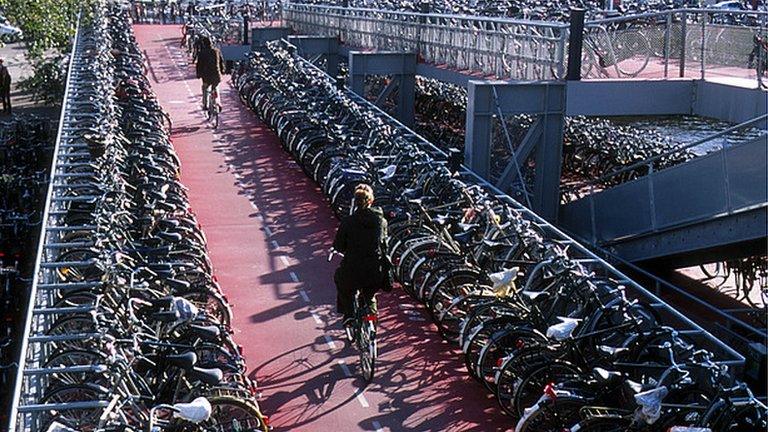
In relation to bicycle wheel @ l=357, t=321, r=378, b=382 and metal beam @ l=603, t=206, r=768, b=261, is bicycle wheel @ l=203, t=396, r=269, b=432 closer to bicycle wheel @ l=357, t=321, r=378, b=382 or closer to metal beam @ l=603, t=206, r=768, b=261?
bicycle wheel @ l=357, t=321, r=378, b=382

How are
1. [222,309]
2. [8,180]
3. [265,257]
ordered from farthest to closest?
[8,180] → [265,257] → [222,309]

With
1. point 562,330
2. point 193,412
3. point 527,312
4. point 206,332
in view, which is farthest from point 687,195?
point 193,412

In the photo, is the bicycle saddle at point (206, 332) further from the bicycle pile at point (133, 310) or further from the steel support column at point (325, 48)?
the steel support column at point (325, 48)

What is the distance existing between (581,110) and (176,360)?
28.5 feet

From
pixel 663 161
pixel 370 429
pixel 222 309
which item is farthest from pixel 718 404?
pixel 663 161

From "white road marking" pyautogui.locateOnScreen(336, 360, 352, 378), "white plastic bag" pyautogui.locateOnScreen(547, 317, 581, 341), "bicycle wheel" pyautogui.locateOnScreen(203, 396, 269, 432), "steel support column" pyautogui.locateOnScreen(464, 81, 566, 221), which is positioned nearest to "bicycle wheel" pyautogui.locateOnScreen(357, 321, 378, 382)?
"white road marking" pyautogui.locateOnScreen(336, 360, 352, 378)

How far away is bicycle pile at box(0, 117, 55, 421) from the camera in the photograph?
10734 millimetres

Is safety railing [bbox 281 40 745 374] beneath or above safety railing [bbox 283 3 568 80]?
beneath

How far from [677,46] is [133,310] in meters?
9.79

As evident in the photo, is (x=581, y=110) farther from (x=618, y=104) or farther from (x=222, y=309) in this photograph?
(x=222, y=309)

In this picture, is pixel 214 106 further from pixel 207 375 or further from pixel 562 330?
pixel 207 375

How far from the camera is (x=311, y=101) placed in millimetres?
15500

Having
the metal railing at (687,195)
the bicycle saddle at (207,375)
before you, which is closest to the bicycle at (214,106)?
the metal railing at (687,195)

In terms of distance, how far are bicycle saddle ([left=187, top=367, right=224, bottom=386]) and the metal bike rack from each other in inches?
23.0
